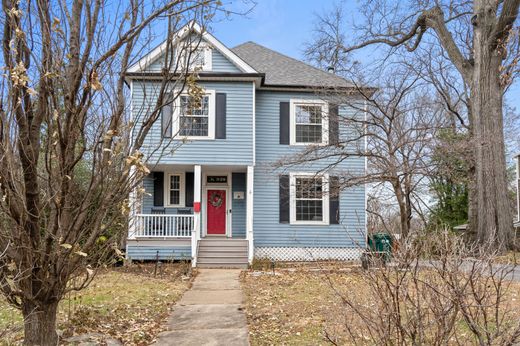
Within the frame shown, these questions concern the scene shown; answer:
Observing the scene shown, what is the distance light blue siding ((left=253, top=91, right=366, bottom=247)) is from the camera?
14852 millimetres

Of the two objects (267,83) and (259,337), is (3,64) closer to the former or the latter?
(259,337)

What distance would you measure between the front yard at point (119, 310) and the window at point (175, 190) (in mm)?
4092

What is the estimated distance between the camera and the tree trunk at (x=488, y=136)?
47.9ft

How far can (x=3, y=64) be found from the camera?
3.92m

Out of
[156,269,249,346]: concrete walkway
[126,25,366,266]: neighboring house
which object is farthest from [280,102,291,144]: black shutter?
[156,269,249,346]: concrete walkway

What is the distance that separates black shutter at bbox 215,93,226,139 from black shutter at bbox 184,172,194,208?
7.28 feet

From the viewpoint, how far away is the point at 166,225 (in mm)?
13766

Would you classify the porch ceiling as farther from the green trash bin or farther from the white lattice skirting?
the green trash bin

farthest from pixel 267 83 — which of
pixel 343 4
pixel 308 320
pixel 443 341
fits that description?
pixel 443 341

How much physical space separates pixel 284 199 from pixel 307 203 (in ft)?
2.72

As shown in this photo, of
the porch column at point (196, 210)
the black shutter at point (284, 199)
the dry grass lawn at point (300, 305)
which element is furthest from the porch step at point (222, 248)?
the dry grass lawn at point (300, 305)

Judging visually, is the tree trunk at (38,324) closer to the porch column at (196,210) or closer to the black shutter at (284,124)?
the porch column at (196,210)

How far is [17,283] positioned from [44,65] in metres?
2.08

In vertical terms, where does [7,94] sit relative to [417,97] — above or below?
below
